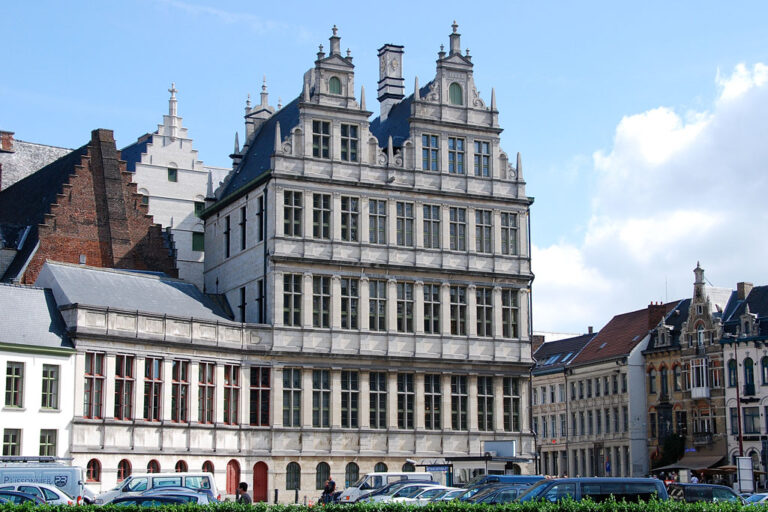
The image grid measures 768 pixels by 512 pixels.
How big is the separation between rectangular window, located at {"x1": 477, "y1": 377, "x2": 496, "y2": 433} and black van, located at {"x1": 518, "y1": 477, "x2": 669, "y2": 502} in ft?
105

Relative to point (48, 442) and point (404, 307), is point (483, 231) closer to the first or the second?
point (404, 307)

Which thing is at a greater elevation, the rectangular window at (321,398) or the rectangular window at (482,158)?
the rectangular window at (482,158)

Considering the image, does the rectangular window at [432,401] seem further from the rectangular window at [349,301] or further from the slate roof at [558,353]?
the slate roof at [558,353]

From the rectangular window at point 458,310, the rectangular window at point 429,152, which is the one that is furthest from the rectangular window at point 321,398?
the rectangular window at point 429,152

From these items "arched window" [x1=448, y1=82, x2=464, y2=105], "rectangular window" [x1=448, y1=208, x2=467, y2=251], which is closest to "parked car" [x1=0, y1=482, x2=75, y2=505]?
"rectangular window" [x1=448, y1=208, x2=467, y2=251]

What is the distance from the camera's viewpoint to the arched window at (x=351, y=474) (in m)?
63.5

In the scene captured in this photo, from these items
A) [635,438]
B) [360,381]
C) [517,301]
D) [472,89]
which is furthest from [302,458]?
[635,438]

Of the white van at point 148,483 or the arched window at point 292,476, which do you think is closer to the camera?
the white van at point 148,483

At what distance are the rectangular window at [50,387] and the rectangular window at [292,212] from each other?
13994 millimetres

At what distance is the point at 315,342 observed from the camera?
209 feet

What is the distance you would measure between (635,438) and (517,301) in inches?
1244

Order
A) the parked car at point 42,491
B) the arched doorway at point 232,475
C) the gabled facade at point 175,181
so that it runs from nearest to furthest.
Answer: the parked car at point 42,491, the arched doorway at point 232,475, the gabled facade at point 175,181

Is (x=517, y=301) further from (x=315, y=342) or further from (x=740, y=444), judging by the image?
(x=740, y=444)

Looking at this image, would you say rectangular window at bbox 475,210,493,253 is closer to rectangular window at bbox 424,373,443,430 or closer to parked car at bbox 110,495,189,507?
rectangular window at bbox 424,373,443,430
